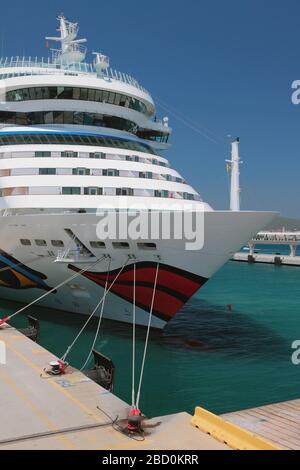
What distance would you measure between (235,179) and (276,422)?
37.1 ft

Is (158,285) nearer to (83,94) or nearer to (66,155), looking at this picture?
Result: (66,155)

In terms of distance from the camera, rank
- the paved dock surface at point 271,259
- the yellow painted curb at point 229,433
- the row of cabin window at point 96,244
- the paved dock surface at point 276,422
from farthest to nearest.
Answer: the paved dock surface at point 271,259
the row of cabin window at point 96,244
the paved dock surface at point 276,422
the yellow painted curb at point 229,433

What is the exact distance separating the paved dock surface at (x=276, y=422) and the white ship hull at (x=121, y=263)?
5738 millimetres

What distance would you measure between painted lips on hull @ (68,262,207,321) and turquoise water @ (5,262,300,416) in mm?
1517

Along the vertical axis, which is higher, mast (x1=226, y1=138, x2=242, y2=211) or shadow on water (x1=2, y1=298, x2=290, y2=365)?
mast (x1=226, y1=138, x2=242, y2=211)

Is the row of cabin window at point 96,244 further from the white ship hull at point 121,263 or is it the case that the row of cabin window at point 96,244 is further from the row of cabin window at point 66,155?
the row of cabin window at point 66,155

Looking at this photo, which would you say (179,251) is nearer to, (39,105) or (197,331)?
(197,331)

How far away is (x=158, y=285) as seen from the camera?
15727 mm

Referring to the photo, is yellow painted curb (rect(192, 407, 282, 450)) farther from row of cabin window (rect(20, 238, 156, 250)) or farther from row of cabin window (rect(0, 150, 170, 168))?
row of cabin window (rect(0, 150, 170, 168))

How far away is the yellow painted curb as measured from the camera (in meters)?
7.10

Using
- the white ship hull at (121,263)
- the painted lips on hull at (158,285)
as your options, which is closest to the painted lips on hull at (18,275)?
the white ship hull at (121,263)

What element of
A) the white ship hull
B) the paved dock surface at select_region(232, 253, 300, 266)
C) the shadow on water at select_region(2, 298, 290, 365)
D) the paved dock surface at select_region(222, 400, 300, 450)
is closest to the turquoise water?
the shadow on water at select_region(2, 298, 290, 365)

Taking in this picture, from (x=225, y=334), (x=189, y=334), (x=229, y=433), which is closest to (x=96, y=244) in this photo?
(x=189, y=334)

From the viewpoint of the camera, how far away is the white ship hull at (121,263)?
46.9ft
